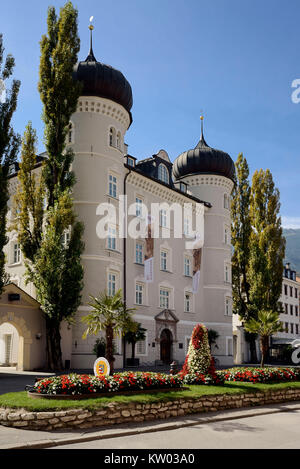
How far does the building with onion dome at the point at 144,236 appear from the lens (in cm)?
3162

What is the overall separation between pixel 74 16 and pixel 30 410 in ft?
84.7

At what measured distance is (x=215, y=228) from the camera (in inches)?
1727

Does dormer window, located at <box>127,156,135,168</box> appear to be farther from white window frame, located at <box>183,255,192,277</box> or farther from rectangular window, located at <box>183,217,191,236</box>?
white window frame, located at <box>183,255,192,277</box>

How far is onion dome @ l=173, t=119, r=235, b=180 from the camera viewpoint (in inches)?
1736

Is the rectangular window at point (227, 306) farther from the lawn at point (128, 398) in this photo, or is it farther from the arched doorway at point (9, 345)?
the lawn at point (128, 398)

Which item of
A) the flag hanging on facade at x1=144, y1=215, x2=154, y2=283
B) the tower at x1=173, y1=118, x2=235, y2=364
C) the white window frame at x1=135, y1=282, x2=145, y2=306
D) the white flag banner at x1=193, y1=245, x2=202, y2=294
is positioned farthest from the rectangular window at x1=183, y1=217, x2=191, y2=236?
the white window frame at x1=135, y1=282, x2=145, y2=306

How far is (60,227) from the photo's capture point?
28.0 m

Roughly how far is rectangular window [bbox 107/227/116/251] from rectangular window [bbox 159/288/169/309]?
688 cm

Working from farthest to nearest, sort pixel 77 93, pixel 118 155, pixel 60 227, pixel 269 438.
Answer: pixel 118 155, pixel 77 93, pixel 60 227, pixel 269 438

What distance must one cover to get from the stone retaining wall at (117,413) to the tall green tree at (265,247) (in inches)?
1083

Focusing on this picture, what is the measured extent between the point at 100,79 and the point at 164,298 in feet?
53.7

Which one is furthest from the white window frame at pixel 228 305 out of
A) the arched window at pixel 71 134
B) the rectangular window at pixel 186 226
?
the arched window at pixel 71 134
